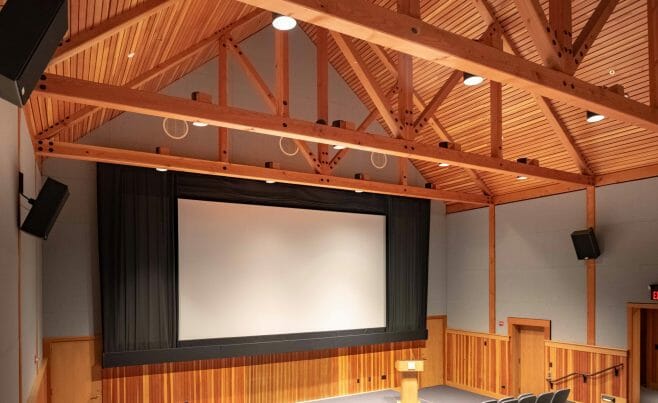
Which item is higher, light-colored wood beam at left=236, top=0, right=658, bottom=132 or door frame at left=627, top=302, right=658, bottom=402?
light-colored wood beam at left=236, top=0, right=658, bottom=132

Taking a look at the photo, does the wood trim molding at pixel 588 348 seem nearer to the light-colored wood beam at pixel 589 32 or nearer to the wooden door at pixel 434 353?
the wooden door at pixel 434 353

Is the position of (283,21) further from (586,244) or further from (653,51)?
(586,244)

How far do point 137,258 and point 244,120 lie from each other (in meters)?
4.07

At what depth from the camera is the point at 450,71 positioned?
9734 millimetres

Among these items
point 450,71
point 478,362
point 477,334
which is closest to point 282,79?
point 450,71

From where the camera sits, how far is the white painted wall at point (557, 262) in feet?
29.5

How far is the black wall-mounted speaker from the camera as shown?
16.8 ft

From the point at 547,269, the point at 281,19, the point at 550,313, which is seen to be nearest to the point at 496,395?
the point at 550,313

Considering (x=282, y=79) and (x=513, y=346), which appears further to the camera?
(x=513, y=346)

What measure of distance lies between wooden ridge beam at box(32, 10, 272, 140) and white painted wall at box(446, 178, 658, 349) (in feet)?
21.9

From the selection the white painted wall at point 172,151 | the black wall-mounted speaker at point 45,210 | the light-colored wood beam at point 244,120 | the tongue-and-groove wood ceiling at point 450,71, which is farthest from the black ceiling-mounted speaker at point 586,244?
the black wall-mounted speaker at point 45,210

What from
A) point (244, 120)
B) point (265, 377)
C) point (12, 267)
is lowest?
point (265, 377)

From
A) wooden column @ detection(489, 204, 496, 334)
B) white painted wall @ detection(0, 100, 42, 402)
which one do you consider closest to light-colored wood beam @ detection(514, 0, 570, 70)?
white painted wall @ detection(0, 100, 42, 402)

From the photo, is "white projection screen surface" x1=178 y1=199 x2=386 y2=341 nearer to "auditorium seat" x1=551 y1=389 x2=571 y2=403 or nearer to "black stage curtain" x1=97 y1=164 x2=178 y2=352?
"black stage curtain" x1=97 y1=164 x2=178 y2=352
